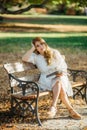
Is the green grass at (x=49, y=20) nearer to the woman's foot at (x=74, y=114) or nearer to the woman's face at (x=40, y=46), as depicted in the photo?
the woman's face at (x=40, y=46)

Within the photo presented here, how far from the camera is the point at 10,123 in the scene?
756cm

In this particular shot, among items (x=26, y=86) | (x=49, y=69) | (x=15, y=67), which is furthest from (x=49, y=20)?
(x=26, y=86)

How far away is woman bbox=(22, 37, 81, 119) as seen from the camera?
774 centimetres

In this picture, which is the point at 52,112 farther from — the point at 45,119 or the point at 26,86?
the point at 26,86

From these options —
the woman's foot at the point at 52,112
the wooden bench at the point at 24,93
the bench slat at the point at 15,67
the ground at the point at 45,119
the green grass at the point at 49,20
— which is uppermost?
the bench slat at the point at 15,67

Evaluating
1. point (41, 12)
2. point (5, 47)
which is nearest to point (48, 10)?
point (41, 12)

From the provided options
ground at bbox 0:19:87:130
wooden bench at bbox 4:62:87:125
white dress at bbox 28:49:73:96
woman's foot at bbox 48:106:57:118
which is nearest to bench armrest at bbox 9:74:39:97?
wooden bench at bbox 4:62:87:125

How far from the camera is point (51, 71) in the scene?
8039 millimetres

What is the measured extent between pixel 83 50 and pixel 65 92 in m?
10.5

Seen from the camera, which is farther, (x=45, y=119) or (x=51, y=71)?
(x=51, y=71)

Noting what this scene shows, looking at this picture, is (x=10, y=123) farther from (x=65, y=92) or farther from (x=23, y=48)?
(x=23, y=48)

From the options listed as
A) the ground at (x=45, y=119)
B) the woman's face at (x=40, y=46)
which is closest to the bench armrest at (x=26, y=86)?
the ground at (x=45, y=119)

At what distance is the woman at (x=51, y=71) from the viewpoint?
7.74 m

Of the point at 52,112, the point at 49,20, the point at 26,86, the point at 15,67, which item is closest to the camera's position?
the point at 52,112
